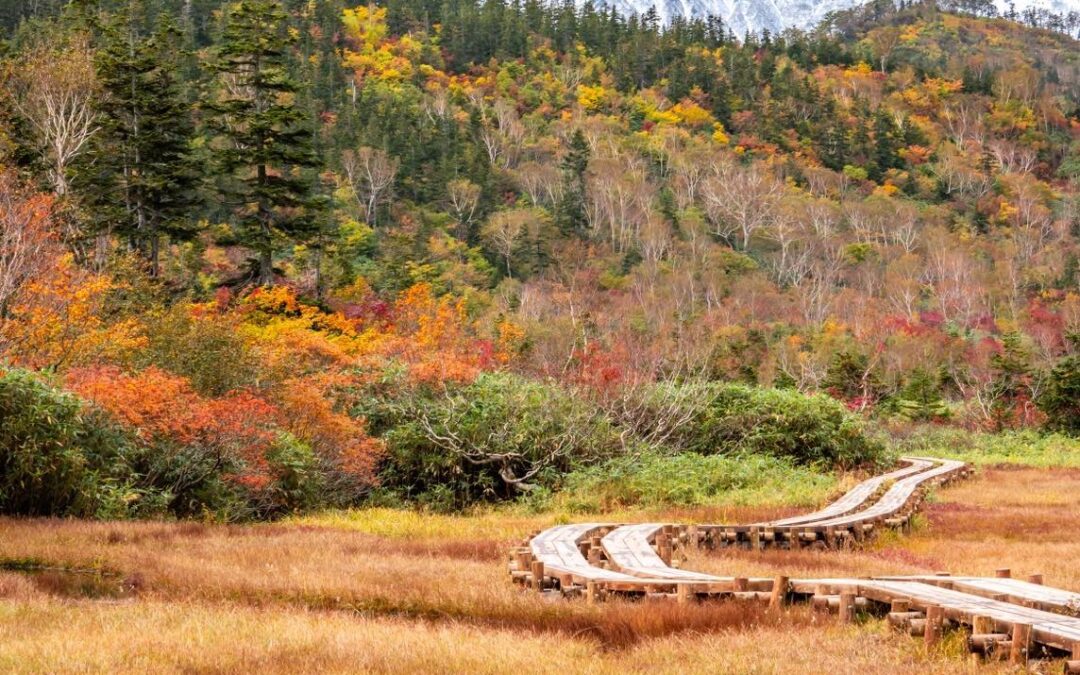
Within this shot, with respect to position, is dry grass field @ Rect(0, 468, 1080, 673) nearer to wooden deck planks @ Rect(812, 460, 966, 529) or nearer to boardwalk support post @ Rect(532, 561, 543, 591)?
boardwalk support post @ Rect(532, 561, 543, 591)

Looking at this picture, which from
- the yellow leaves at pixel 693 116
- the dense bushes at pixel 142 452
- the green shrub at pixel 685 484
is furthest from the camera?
the yellow leaves at pixel 693 116

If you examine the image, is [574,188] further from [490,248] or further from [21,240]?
[21,240]

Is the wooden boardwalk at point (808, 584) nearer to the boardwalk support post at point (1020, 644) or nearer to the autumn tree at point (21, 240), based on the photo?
the boardwalk support post at point (1020, 644)

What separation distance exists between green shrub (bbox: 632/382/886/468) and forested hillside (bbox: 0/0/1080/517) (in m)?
0.10

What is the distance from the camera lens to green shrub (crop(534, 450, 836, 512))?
74.0 feet

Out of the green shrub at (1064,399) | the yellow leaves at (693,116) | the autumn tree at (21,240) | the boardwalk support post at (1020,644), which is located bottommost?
the green shrub at (1064,399)

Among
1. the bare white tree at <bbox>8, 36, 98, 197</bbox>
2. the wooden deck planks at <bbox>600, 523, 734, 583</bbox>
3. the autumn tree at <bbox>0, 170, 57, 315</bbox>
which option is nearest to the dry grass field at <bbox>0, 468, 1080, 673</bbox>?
the wooden deck planks at <bbox>600, 523, 734, 583</bbox>

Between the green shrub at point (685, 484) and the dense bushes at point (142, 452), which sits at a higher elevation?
the dense bushes at point (142, 452)

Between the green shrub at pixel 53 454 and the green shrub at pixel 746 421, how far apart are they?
45.5 feet

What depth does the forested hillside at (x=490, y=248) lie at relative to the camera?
23.0 metres

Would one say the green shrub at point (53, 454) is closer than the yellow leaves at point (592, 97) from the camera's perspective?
Yes

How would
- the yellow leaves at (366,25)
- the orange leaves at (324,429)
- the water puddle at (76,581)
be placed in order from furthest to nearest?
1. the yellow leaves at (366,25)
2. the orange leaves at (324,429)
3. the water puddle at (76,581)

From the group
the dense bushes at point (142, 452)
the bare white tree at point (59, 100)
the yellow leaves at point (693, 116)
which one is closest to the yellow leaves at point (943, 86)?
the yellow leaves at point (693, 116)

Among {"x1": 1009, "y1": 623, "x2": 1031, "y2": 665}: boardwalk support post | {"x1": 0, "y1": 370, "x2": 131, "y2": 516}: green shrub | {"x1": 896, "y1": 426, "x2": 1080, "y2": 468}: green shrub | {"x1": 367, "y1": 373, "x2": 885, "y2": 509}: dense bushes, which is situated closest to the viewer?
{"x1": 1009, "y1": 623, "x2": 1031, "y2": 665}: boardwalk support post
